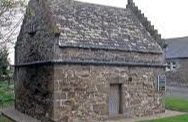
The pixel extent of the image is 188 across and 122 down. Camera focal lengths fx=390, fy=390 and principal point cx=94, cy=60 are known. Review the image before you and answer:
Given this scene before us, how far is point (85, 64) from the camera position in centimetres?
2273

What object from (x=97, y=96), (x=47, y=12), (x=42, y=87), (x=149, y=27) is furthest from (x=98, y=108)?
(x=149, y=27)

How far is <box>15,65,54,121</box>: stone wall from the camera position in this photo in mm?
22172

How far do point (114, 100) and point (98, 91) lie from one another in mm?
1589

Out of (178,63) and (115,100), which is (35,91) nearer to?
(115,100)

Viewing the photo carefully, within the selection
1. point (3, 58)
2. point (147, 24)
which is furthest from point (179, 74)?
point (3, 58)

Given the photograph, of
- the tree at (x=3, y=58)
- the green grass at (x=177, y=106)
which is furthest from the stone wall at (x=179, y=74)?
the tree at (x=3, y=58)

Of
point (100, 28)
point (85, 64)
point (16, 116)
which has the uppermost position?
point (100, 28)

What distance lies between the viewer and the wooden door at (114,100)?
2405 centimetres

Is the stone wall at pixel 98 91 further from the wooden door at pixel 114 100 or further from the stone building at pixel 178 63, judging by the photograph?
the stone building at pixel 178 63

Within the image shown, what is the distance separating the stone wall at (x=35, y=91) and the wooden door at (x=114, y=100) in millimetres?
4101

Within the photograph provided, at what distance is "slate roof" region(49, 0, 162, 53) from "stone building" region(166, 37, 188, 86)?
23.7 meters

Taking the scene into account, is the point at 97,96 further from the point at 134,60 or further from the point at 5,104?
the point at 5,104

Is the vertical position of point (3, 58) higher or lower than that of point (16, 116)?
higher

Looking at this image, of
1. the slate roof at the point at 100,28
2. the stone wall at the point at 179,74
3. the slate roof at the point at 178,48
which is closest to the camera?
the slate roof at the point at 100,28
